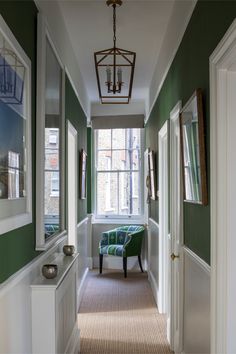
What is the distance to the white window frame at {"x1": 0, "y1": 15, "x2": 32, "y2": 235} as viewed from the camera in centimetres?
172

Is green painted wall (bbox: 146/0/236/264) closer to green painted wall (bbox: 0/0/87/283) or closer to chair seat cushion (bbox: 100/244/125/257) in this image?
green painted wall (bbox: 0/0/87/283)

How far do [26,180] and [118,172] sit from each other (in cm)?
504

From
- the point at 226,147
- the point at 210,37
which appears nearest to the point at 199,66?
the point at 210,37

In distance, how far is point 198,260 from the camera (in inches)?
91.7

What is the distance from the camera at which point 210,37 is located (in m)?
2.00

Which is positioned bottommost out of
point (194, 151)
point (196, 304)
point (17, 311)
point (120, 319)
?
point (120, 319)

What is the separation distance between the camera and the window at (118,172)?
23.4ft

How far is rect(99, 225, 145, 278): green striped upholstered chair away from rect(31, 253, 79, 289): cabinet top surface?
9.74 ft

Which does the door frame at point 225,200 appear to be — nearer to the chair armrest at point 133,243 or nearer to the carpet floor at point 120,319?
the carpet floor at point 120,319

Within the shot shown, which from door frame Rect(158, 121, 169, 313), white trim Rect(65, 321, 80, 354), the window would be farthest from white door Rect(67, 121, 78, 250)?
the window

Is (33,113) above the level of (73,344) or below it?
above

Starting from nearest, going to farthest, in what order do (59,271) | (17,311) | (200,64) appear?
(17,311)
(200,64)
(59,271)

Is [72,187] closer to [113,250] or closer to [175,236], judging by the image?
[175,236]

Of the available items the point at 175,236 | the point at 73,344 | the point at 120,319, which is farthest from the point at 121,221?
the point at 73,344
